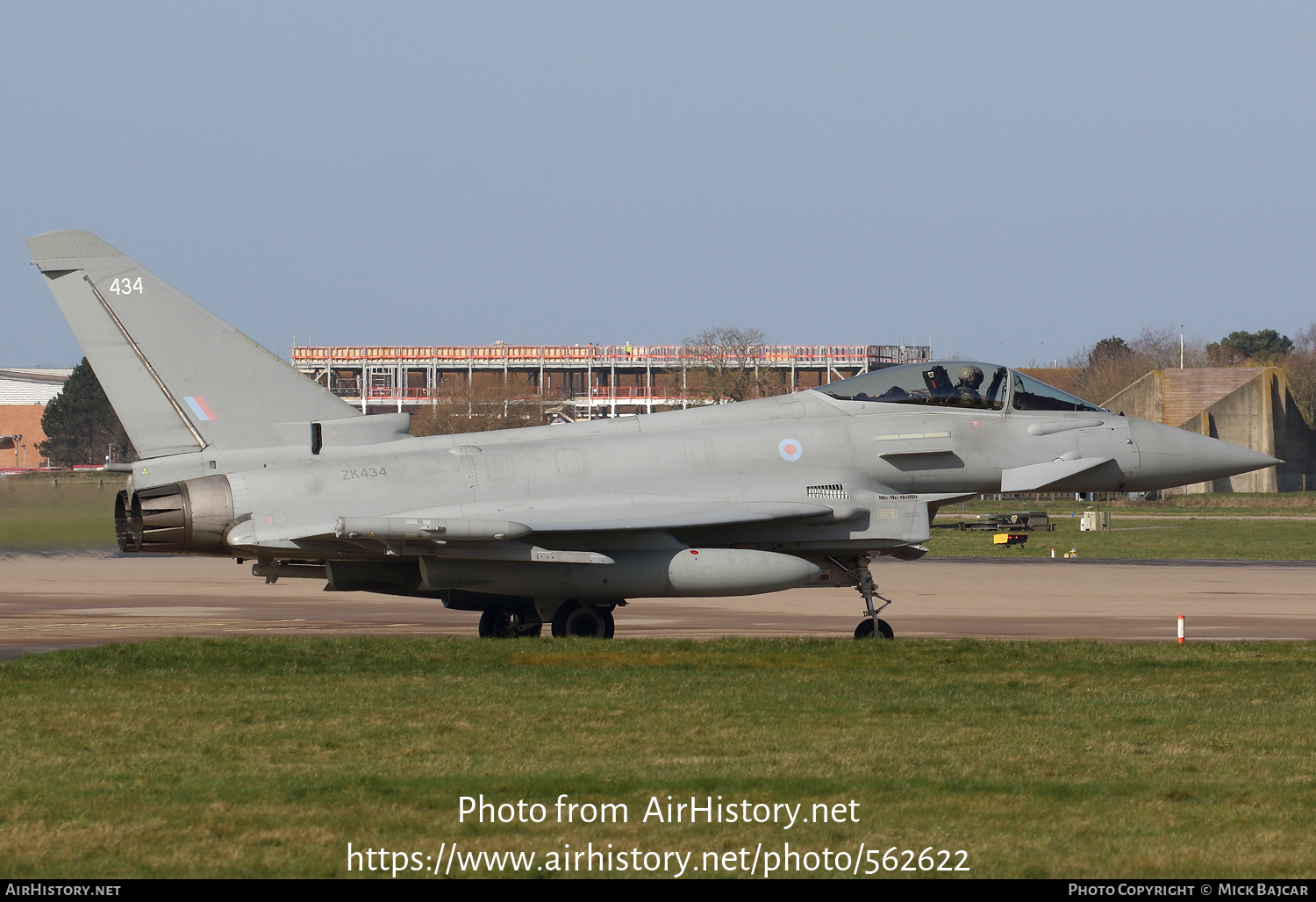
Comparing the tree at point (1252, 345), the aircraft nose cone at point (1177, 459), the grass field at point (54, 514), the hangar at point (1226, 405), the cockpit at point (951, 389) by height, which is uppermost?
the tree at point (1252, 345)

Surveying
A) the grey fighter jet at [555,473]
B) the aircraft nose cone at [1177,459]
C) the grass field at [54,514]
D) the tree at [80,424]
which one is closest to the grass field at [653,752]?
the grey fighter jet at [555,473]

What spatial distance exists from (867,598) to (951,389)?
291 centimetres

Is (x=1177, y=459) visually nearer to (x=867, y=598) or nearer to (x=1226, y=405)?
(x=867, y=598)

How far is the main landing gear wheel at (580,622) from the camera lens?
17078 mm

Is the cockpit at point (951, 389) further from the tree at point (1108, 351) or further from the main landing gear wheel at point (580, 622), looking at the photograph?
the tree at point (1108, 351)

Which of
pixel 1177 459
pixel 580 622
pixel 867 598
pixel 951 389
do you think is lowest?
pixel 580 622

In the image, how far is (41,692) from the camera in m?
12.0

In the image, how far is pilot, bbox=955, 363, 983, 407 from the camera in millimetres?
17531

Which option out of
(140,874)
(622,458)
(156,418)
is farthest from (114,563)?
(140,874)

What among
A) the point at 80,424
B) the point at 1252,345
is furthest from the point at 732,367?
the point at 1252,345

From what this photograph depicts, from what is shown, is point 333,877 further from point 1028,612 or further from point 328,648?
point 1028,612

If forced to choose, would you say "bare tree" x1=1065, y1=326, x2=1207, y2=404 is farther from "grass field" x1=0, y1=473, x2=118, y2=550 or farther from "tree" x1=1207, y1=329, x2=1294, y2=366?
"grass field" x1=0, y1=473, x2=118, y2=550

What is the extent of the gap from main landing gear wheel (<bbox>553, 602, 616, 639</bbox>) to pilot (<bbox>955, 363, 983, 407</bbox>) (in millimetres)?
5299

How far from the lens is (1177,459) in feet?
58.3
